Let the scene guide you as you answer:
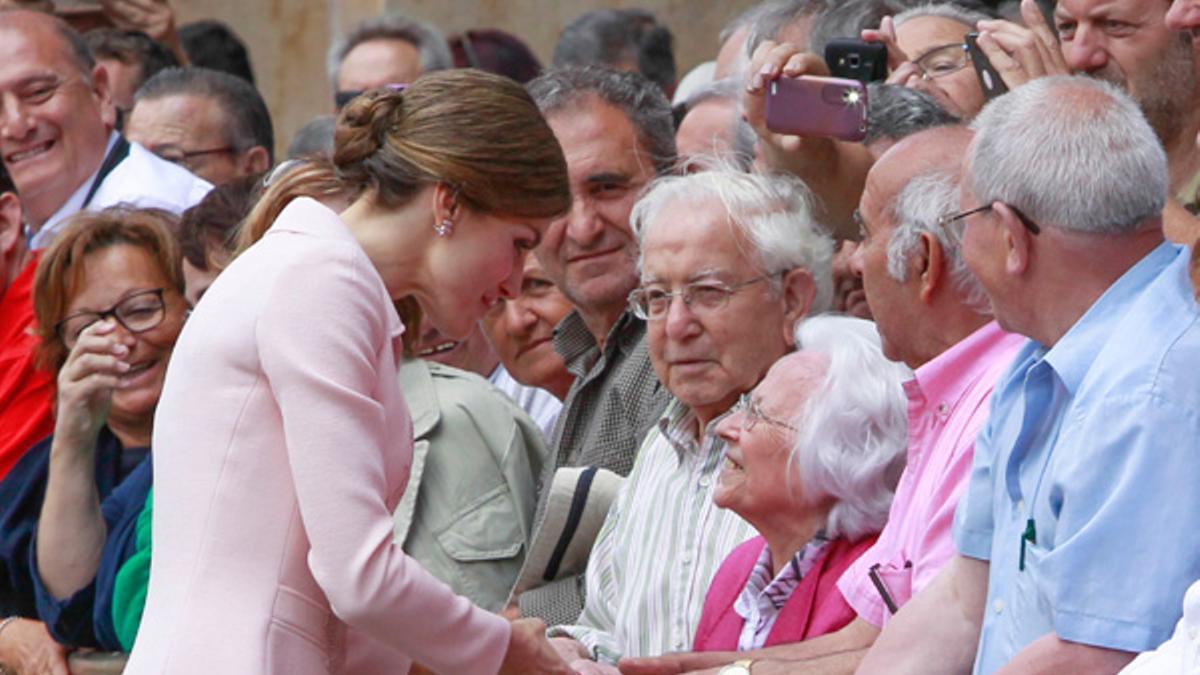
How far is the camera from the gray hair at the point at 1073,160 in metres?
3.46

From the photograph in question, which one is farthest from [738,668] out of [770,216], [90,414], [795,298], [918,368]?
[90,414]

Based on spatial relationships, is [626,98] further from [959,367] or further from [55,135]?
[55,135]

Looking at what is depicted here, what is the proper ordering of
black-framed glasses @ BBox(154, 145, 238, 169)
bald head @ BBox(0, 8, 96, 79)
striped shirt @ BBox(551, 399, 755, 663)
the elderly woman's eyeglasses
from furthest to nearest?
black-framed glasses @ BBox(154, 145, 238, 169)
bald head @ BBox(0, 8, 96, 79)
striped shirt @ BBox(551, 399, 755, 663)
the elderly woman's eyeglasses

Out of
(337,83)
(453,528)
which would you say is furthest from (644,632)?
(337,83)

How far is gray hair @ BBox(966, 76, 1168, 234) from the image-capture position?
346 cm

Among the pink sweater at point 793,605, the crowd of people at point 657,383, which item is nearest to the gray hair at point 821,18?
the crowd of people at point 657,383

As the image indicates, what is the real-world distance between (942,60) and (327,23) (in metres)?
5.95

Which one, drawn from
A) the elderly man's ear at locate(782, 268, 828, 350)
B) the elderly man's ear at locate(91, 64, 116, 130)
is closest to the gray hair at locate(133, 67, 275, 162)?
the elderly man's ear at locate(91, 64, 116, 130)

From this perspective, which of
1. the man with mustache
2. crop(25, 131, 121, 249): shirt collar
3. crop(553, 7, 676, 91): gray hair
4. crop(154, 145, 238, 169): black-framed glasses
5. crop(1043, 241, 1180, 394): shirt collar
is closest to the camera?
crop(1043, 241, 1180, 394): shirt collar

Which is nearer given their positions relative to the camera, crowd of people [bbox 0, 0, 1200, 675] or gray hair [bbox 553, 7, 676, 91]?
crowd of people [bbox 0, 0, 1200, 675]

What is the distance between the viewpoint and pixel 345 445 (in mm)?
3633

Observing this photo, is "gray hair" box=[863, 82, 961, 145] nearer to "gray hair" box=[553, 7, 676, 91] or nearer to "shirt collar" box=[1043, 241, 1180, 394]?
"shirt collar" box=[1043, 241, 1180, 394]

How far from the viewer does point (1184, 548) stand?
3.17m

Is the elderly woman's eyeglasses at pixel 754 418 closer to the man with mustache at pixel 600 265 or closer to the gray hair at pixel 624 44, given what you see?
the man with mustache at pixel 600 265
